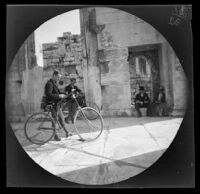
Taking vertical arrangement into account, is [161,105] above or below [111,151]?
above

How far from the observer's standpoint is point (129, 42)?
335cm

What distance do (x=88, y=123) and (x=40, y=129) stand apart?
2.15 ft

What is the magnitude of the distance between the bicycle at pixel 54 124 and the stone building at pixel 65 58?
0.29 m

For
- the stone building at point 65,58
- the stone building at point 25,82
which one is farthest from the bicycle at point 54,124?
the stone building at point 65,58

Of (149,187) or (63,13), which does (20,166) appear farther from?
(63,13)

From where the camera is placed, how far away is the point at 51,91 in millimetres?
3367

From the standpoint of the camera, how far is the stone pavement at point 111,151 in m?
3.34

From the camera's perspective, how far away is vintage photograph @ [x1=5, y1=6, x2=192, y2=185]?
334cm

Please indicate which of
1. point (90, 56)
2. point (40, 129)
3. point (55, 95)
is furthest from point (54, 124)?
point (90, 56)

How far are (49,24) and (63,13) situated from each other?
0.23 m

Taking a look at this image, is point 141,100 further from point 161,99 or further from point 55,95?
point 55,95

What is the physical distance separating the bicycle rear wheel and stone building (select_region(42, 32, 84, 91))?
499mm

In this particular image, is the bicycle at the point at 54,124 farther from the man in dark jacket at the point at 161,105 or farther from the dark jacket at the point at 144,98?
the man in dark jacket at the point at 161,105

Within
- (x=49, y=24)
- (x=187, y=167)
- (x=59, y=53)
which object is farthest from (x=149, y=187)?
(x=49, y=24)
